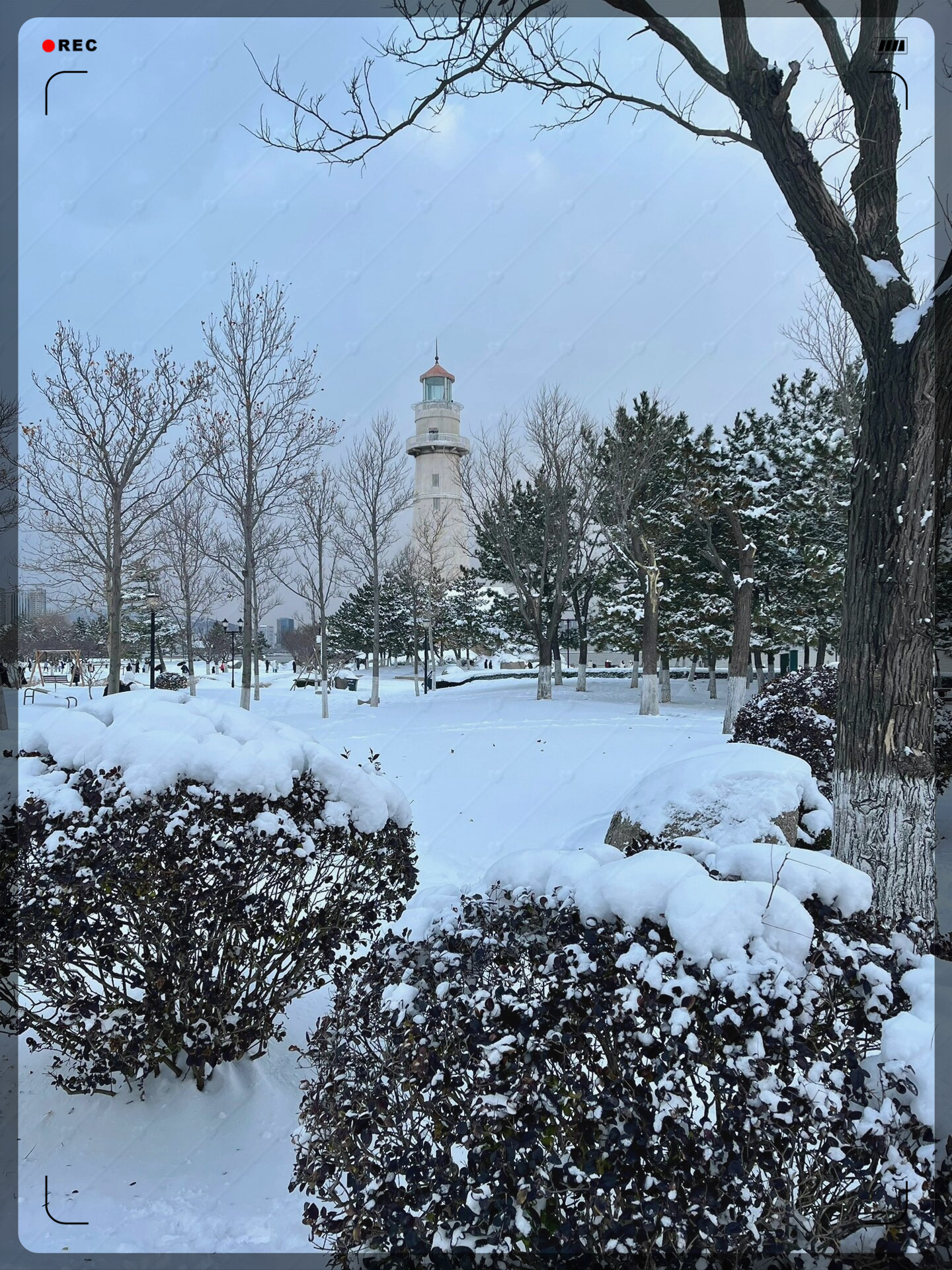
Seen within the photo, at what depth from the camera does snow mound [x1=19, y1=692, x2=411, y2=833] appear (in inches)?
122

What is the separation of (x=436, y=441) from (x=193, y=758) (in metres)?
38.2

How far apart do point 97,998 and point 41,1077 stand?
0.72m

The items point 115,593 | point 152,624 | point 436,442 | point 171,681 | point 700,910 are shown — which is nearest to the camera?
point 700,910

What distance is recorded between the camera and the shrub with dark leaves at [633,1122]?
151 centimetres

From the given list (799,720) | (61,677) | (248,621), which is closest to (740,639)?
(799,720)

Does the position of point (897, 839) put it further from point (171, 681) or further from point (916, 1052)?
point (171, 681)

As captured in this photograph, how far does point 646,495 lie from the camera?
22.9m

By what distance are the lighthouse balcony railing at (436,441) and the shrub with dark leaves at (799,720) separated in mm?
30546

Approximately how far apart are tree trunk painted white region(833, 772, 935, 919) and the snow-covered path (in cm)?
315

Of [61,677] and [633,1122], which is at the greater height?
[633,1122]

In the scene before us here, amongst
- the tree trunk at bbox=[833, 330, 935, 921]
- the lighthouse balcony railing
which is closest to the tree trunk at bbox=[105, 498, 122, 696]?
the tree trunk at bbox=[833, 330, 935, 921]

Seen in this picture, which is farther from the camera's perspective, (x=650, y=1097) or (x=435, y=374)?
(x=435, y=374)

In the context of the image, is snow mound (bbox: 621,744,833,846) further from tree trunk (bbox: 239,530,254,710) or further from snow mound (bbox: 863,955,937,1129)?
tree trunk (bbox: 239,530,254,710)

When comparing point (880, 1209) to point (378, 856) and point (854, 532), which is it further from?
point (854, 532)
